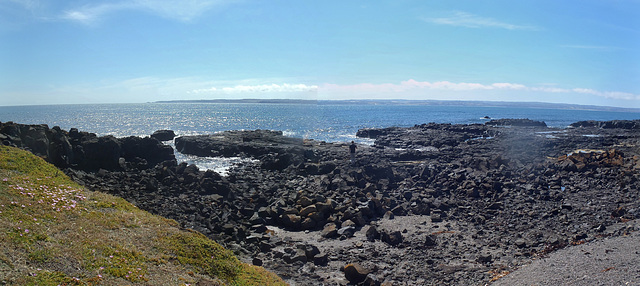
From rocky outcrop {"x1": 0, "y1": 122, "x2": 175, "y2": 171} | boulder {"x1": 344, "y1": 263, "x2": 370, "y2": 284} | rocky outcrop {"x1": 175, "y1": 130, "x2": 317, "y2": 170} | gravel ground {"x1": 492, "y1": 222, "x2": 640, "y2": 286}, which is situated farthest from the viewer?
rocky outcrop {"x1": 175, "y1": 130, "x2": 317, "y2": 170}

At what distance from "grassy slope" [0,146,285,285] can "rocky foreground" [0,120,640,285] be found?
386cm

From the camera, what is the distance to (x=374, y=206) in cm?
2130

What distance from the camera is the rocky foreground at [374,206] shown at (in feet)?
48.3

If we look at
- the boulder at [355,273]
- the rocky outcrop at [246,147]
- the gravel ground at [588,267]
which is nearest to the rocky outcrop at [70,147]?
the rocky outcrop at [246,147]

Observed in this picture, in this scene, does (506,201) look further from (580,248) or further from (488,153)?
(488,153)

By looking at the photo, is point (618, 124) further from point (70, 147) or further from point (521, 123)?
point (70, 147)

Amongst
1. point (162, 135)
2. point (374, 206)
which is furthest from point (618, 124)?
point (162, 135)

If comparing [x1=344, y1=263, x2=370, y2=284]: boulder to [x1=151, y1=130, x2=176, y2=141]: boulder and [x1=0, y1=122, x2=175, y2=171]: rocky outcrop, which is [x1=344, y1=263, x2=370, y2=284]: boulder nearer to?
[x1=0, y1=122, x2=175, y2=171]: rocky outcrop

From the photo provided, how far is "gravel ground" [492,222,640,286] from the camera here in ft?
37.4

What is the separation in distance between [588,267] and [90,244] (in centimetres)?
1453

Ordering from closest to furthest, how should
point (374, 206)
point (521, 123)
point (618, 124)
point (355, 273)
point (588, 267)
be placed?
point (588, 267) → point (355, 273) → point (374, 206) → point (618, 124) → point (521, 123)

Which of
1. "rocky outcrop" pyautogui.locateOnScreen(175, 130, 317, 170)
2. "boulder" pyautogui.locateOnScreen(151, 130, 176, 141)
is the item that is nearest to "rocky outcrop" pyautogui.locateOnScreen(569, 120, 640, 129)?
"rocky outcrop" pyautogui.locateOnScreen(175, 130, 317, 170)

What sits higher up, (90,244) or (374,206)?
(90,244)

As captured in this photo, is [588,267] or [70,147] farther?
[70,147]
